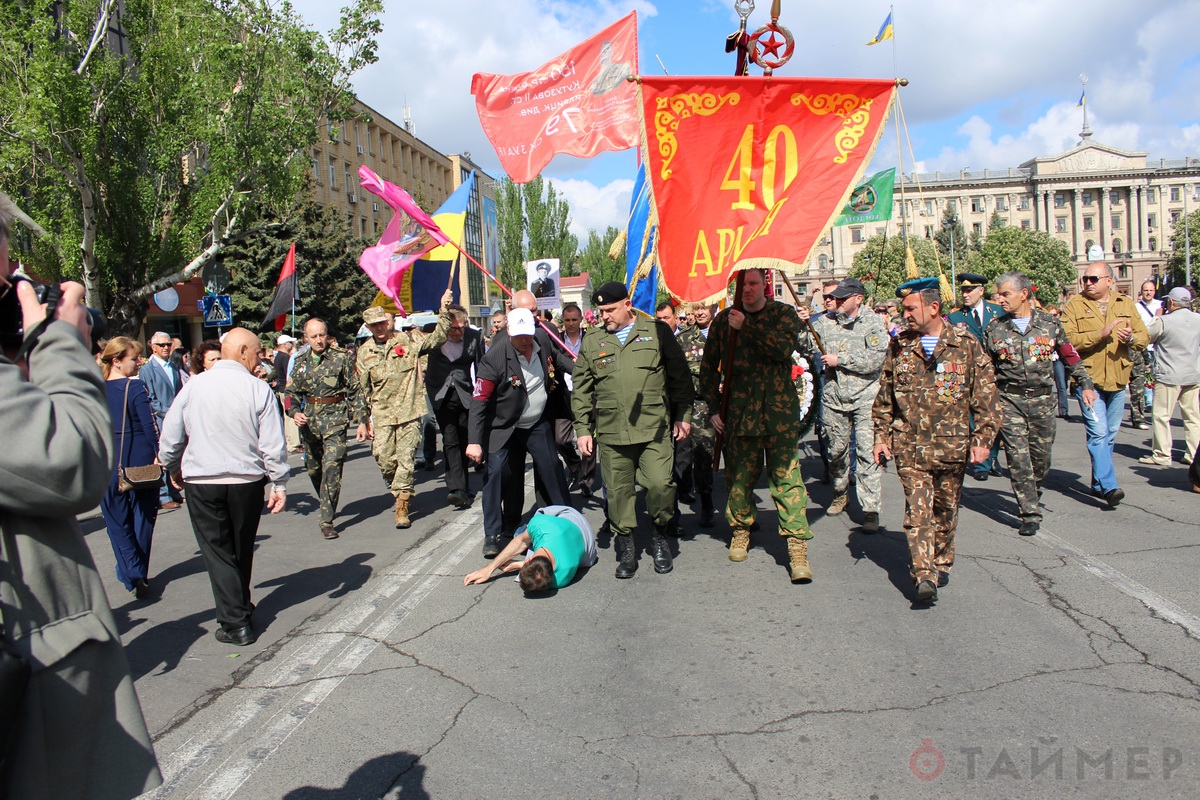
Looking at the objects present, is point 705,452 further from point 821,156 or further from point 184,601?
point 184,601

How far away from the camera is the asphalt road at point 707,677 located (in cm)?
332

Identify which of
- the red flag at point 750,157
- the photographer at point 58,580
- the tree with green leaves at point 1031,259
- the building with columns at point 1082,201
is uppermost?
the building with columns at point 1082,201

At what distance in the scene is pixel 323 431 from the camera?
26.7 feet

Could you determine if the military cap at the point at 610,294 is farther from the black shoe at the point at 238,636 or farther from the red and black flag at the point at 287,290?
the red and black flag at the point at 287,290

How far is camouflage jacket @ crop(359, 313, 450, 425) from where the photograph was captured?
29.3ft

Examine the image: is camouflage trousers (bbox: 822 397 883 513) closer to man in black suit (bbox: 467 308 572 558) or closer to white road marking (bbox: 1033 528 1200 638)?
white road marking (bbox: 1033 528 1200 638)

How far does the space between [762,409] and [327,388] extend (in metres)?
4.27

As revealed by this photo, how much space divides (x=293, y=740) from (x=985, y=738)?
2855mm

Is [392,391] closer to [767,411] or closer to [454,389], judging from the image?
[454,389]

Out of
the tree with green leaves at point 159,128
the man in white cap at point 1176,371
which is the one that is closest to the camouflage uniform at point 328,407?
the man in white cap at point 1176,371

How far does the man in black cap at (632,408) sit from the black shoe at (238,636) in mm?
2395

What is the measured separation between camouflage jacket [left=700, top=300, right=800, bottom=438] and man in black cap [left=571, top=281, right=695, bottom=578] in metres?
0.36

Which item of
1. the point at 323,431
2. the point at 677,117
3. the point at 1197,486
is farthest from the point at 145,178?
the point at 1197,486

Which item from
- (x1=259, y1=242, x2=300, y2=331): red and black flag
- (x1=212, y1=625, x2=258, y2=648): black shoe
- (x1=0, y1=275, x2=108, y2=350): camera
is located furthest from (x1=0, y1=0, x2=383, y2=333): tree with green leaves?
(x1=0, y1=275, x2=108, y2=350): camera
